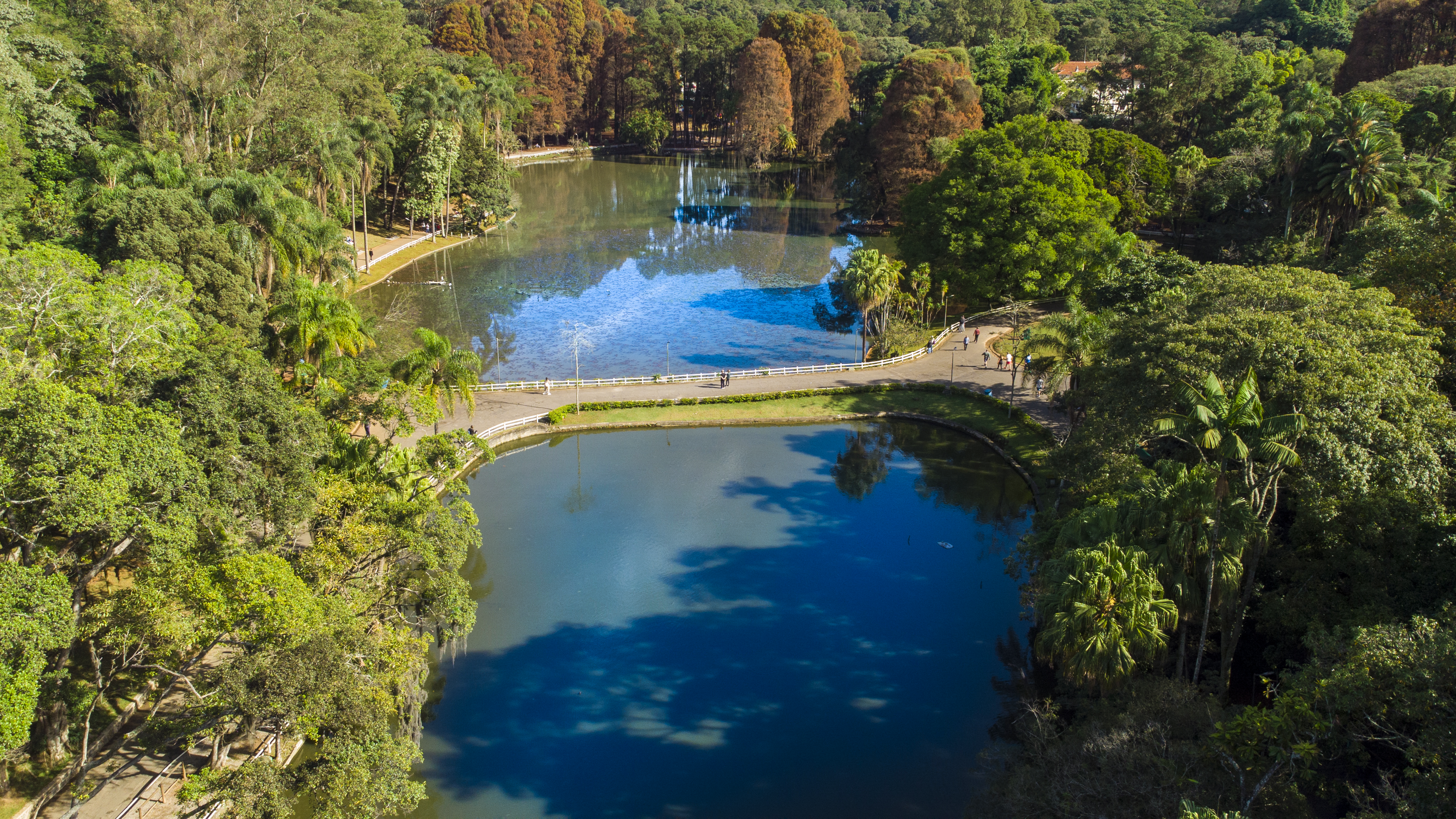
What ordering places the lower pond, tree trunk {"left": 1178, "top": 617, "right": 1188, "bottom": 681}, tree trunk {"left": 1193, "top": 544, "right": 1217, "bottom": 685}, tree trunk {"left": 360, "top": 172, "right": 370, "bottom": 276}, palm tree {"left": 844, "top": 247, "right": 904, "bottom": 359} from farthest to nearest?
1. tree trunk {"left": 360, "top": 172, "right": 370, "bottom": 276}
2. palm tree {"left": 844, "top": 247, "right": 904, "bottom": 359}
3. the lower pond
4. tree trunk {"left": 1178, "top": 617, "right": 1188, "bottom": 681}
5. tree trunk {"left": 1193, "top": 544, "right": 1217, "bottom": 685}

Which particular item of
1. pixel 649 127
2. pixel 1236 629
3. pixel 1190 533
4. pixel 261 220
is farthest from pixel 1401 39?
pixel 261 220

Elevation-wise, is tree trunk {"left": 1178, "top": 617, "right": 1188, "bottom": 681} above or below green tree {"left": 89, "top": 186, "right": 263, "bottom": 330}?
below

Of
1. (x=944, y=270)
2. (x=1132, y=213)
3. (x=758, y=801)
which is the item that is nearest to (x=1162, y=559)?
(x=758, y=801)

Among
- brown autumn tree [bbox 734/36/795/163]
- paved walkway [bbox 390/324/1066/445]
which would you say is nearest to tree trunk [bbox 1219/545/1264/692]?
paved walkway [bbox 390/324/1066/445]

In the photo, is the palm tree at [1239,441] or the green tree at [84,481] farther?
the palm tree at [1239,441]

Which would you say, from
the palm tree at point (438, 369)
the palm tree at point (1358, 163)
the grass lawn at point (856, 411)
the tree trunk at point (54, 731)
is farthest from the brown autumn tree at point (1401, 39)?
the tree trunk at point (54, 731)

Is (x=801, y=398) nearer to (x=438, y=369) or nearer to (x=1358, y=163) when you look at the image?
Answer: (x=438, y=369)

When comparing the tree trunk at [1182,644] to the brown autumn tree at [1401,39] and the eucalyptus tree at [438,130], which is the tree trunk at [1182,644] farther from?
the brown autumn tree at [1401,39]

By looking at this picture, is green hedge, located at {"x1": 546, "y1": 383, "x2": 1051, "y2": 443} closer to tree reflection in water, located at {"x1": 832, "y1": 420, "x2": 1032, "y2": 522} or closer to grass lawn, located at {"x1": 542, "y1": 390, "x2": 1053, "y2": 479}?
grass lawn, located at {"x1": 542, "y1": 390, "x2": 1053, "y2": 479}
